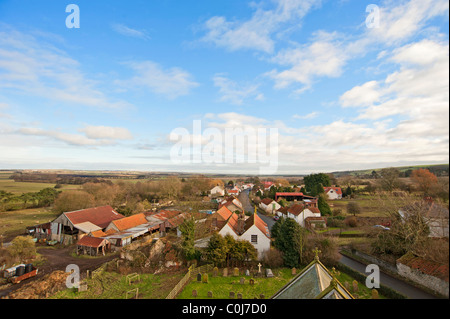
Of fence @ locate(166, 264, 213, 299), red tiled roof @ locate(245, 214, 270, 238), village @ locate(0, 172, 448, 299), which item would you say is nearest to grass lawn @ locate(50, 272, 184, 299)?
village @ locate(0, 172, 448, 299)

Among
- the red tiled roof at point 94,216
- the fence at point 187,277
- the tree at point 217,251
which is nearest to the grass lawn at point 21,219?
the red tiled roof at point 94,216

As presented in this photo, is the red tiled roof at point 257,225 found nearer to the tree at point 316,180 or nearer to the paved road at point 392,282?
the paved road at point 392,282

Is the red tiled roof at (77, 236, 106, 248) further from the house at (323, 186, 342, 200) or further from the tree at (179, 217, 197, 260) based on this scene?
the house at (323, 186, 342, 200)

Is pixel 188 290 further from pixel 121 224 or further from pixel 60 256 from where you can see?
pixel 121 224

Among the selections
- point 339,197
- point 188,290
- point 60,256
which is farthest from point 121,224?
point 339,197

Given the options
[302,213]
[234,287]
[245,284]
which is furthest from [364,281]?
[302,213]

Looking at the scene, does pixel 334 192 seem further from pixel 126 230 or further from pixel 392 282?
pixel 126 230
